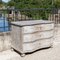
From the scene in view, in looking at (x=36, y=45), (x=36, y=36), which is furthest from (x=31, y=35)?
(x=36, y=45)

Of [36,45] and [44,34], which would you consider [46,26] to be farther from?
[36,45]

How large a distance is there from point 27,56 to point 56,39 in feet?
8.15

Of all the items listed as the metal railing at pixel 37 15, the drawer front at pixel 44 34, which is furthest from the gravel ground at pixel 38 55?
the metal railing at pixel 37 15

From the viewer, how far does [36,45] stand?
6.18m

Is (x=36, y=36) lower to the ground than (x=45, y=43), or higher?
higher

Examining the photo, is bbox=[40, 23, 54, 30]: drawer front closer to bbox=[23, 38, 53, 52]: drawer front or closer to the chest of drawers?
the chest of drawers

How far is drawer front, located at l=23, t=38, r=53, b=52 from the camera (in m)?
5.86

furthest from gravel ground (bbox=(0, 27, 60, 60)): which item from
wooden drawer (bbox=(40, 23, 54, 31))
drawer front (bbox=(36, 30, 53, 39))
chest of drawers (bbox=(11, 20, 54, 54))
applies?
wooden drawer (bbox=(40, 23, 54, 31))

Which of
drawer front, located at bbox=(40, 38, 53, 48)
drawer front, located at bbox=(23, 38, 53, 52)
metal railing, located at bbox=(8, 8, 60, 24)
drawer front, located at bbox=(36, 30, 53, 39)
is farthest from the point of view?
metal railing, located at bbox=(8, 8, 60, 24)

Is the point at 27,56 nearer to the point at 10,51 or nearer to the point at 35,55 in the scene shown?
the point at 35,55

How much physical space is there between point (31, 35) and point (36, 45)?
49cm

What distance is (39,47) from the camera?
20.8 feet

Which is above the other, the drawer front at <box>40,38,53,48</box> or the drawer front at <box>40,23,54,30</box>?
the drawer front at <box>40,23,54,30</box>

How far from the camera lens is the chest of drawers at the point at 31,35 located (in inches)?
227
